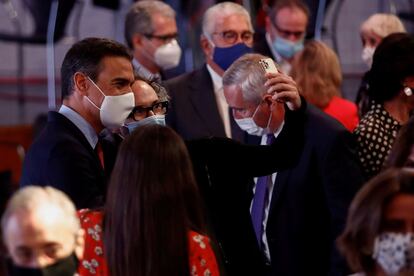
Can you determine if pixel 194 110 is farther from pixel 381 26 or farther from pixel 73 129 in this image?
pixel 73 129

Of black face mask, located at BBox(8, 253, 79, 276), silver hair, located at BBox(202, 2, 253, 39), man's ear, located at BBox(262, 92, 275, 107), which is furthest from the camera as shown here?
silver hair, located at BBox(202, 2, 253, 39)

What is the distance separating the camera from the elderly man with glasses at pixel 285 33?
706 cm

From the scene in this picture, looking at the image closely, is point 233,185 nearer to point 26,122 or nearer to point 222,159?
point 222,159

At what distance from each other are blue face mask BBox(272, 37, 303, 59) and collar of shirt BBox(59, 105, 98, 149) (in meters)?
2.78

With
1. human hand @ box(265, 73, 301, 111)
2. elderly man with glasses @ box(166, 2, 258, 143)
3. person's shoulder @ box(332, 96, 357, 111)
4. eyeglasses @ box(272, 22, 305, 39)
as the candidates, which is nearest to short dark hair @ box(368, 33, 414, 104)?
human hand @ box(265, 73, 301, 111)

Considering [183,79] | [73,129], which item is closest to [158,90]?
[73,129]

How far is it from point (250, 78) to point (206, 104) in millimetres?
1241

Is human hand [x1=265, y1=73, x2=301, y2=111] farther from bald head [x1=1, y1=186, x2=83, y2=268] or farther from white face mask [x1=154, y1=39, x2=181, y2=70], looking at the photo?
white face mask [x1=154, y1=39, x2=181, y2=70]

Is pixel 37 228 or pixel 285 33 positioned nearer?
pixel 37 228

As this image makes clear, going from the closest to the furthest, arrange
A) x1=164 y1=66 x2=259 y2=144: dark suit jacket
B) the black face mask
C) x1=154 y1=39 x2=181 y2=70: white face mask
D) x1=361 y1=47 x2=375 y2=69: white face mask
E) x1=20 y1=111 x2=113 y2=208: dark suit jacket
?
the black face mask, x1=20 y1=111 x2=113 y2=208: dark suit jacket, x1=164 y1=66 x2=259 y2=144: dark suit jacket, x1=154 y1=39 x2=181 y2=70: white face mask, x1=361 y1=47 x2=375 y2=69: white face mask

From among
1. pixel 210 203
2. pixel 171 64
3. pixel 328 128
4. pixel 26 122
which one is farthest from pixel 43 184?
pixel 26 122

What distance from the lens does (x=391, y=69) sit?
4.82 meters

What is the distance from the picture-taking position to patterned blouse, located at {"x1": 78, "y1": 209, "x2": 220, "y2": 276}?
3422mm

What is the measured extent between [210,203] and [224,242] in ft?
0.48
